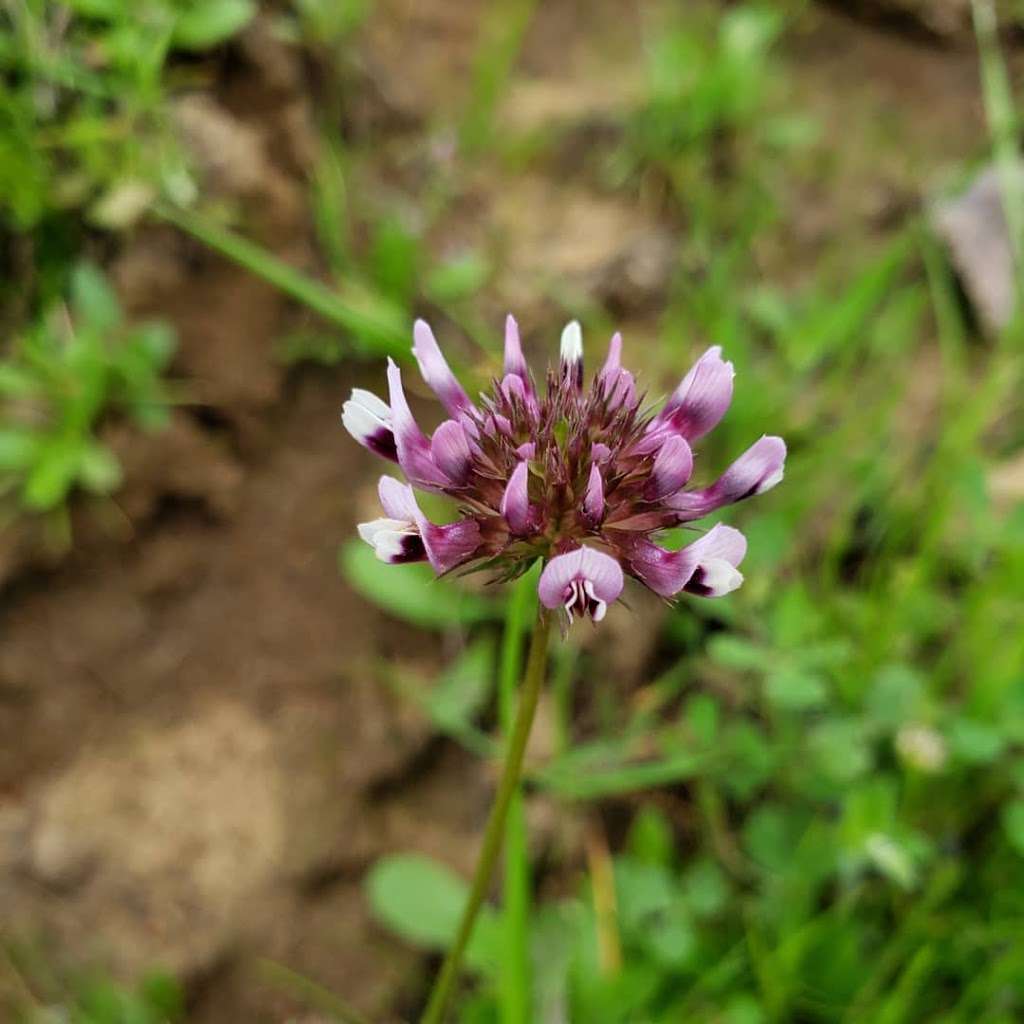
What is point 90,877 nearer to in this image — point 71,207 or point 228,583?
point 228,583

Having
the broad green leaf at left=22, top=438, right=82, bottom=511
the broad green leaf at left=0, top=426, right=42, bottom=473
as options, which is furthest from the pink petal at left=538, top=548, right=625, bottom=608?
the broad green leaf at left=0, top=426, right=42, bottom=473

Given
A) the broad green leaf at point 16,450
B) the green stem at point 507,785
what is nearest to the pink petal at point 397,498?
the green stem at point 507,785

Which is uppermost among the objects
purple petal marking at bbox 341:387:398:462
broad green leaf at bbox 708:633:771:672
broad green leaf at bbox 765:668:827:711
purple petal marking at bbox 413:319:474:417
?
purple petal marking at bbox 413:319:474:417

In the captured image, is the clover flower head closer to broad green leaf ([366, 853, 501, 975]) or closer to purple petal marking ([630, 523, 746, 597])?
purple petal marking ([630, 523, 746, 597])

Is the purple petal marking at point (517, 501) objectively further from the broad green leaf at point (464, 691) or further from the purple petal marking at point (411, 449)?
the broad green leaf at point (464, 691)

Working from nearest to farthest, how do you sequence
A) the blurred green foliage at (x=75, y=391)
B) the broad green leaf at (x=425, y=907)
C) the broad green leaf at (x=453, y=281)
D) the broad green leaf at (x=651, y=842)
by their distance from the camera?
1. the broad green leaf at (x=425, y=907)
2. the broad green leaf at (x=651, y=842)
3. the blurred green foliage at (x=75, y=391)
4. the broad green leaf at (x=453, y=281)

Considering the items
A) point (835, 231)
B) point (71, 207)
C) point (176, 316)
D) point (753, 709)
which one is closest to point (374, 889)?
point (753, 709)

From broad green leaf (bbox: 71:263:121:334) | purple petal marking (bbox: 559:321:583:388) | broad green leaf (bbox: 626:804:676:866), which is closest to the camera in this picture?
purple petal marking (bbox: 559:321:583:388)
